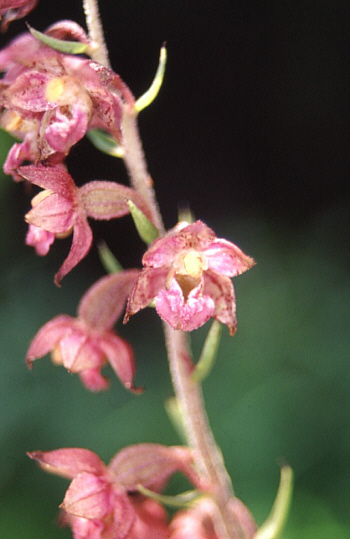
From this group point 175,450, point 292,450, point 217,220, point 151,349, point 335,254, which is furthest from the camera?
point 217,220

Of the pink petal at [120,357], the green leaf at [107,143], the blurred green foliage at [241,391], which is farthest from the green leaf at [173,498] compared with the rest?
the blurred green foliage at [241,391]

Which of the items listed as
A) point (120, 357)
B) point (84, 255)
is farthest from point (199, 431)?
point (84, 255)

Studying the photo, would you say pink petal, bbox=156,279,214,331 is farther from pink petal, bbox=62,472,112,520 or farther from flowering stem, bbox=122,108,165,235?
pink petal, bbox=62,472,112,520

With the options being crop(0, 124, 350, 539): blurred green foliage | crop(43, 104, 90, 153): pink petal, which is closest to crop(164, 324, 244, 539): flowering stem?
crop(43, 104, 90, 153): pink petal

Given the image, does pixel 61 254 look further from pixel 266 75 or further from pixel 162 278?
pixel 162 278

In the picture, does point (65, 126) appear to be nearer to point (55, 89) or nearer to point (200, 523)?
point (55, 89)

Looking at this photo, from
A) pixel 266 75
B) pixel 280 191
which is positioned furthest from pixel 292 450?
pixel 266 75
